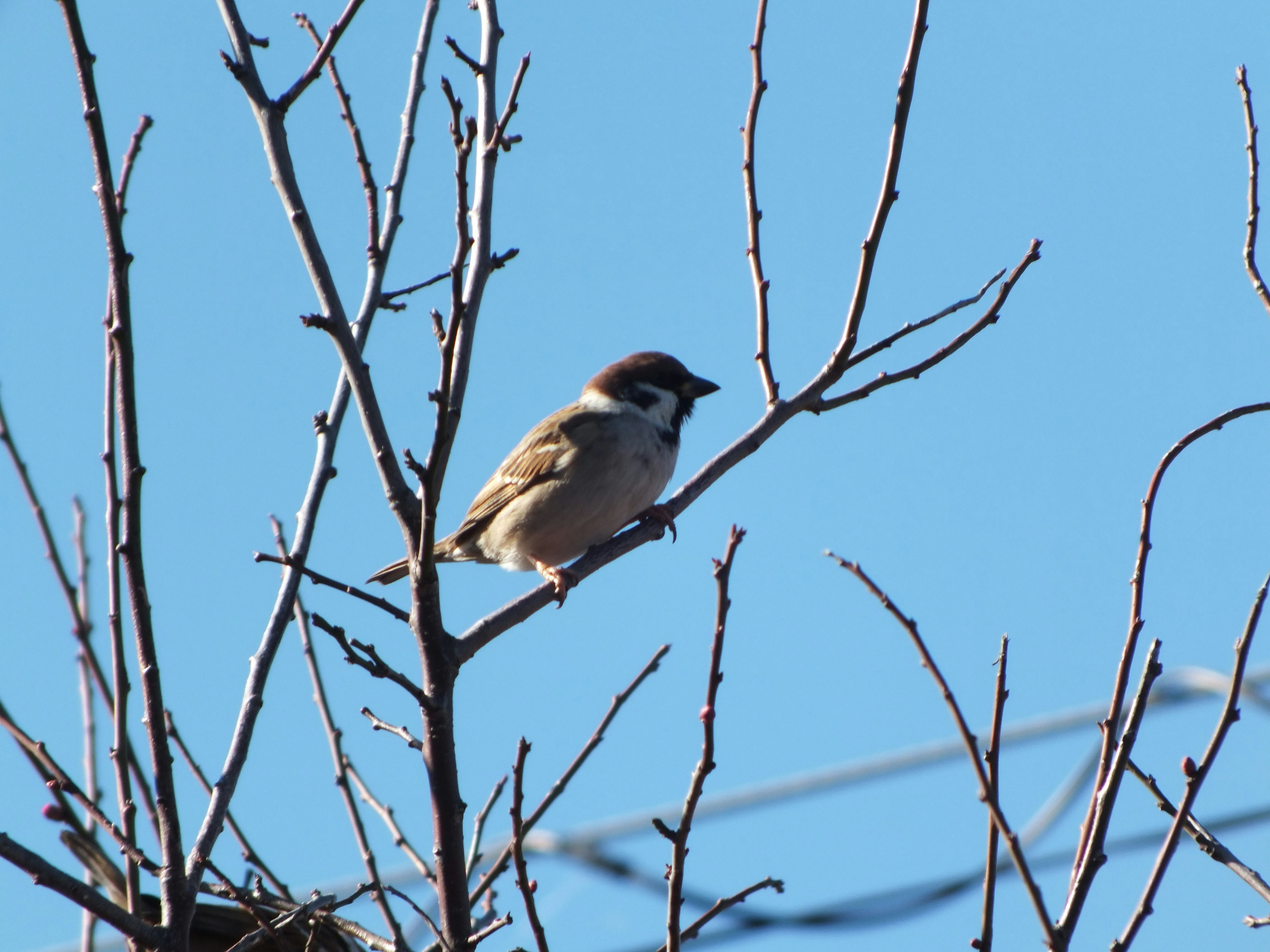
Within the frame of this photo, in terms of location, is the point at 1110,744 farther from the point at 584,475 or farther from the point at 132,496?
the point at 584,475

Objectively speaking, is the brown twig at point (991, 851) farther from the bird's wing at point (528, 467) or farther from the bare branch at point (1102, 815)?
the bird's wing at point (528, 467)

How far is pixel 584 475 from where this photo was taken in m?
4.27

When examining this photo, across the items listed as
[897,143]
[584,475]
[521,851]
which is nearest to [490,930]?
[521,851]

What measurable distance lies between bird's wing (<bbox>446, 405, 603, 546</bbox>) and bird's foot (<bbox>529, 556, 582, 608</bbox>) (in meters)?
0.28

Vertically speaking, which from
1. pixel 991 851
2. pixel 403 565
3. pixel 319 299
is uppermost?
→ pixel 403 565

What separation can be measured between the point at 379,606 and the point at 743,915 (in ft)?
8.35

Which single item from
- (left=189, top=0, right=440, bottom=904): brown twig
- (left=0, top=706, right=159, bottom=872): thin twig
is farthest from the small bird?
(left=0, top=706, right=159, bottom=872): thin twig

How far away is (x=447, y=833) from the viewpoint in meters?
2.00

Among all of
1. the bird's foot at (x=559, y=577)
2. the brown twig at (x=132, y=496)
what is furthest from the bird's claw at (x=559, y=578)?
the brown twig at (x=132, y=496)

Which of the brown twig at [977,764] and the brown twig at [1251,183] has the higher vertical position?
the brown twig at [1251,183]

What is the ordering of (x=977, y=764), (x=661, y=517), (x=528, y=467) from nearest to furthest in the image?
(x=977, y=764)
(x=661, y=517)
(x=528, y=467)

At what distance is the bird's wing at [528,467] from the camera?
4.44m

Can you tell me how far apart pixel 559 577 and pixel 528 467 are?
1.56m

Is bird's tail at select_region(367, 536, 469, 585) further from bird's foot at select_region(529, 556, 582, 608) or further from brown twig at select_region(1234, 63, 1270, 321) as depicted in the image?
brown twig at select_region(1234, 63, 1270, 321)
